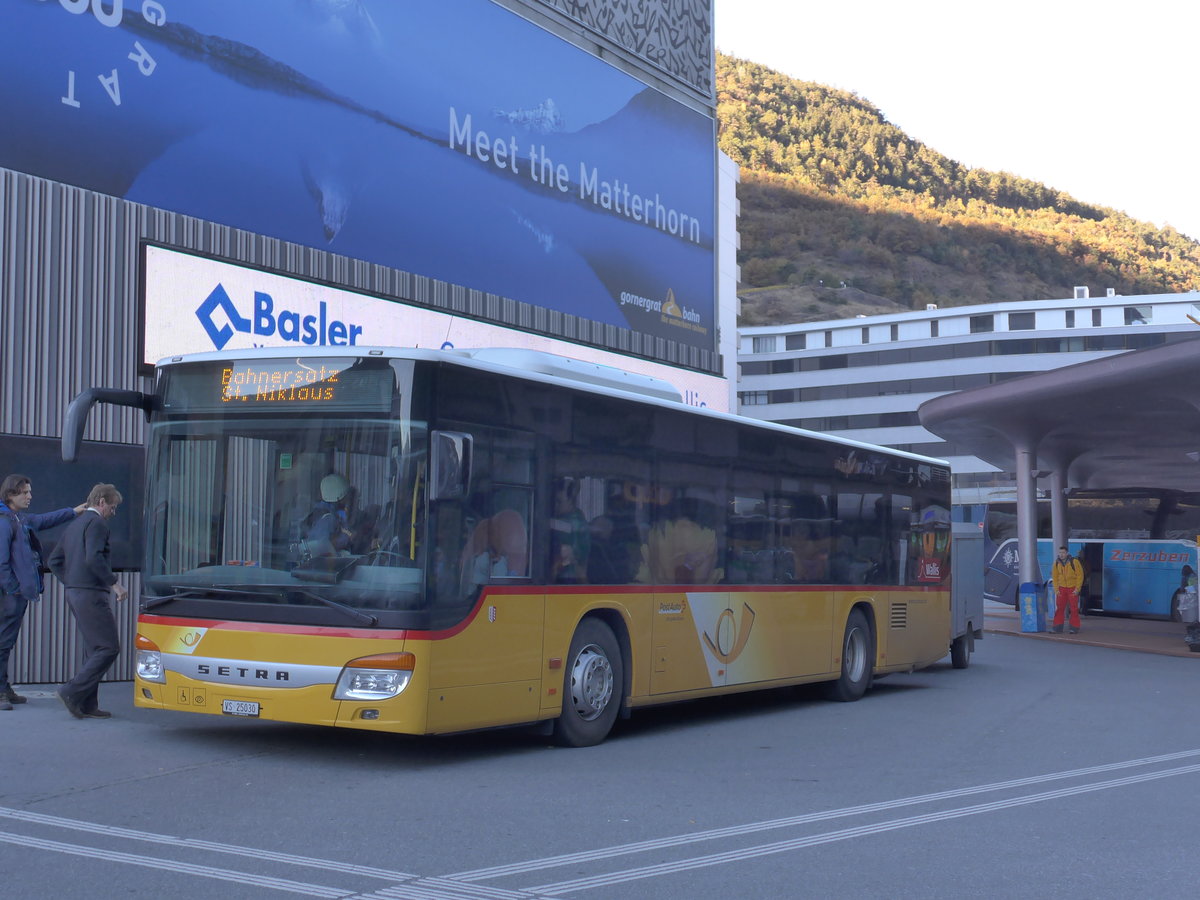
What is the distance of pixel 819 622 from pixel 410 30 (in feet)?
34.8

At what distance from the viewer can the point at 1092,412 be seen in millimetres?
28266

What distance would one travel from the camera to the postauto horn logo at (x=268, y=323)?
15289 millimetres

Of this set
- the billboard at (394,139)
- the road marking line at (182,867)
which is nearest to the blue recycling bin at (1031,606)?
the billboard at (394,139)

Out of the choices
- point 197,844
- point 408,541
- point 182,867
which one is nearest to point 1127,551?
point 408,541

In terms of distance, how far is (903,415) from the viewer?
10431 cm

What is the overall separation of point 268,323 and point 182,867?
10.7 meters

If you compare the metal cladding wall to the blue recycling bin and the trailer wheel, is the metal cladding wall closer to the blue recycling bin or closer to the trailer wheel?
the trailer wheel

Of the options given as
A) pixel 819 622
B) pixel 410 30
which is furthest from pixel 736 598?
pixel 410 30

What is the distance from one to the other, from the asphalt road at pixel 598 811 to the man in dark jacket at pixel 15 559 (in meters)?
0.74

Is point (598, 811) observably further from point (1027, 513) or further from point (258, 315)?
point (1027, 513)

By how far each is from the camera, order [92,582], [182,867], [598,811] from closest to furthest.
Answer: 1. [182,867]
2. [598,811]
3. [92,582]

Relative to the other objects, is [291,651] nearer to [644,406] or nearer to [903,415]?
[644,406]

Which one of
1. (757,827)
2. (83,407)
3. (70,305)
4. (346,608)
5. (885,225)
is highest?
(885,225)

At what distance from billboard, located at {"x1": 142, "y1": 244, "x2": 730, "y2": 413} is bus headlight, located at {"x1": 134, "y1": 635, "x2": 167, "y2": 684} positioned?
13.4ft
